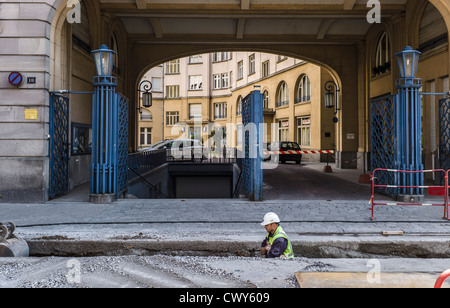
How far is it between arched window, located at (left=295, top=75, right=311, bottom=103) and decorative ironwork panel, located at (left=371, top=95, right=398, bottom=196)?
1842 cm

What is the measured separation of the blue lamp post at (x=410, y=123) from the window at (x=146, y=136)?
125 ft

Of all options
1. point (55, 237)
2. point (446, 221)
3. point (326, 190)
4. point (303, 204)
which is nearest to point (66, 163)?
point (55, 237)

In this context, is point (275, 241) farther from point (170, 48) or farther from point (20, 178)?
point (170, 48)

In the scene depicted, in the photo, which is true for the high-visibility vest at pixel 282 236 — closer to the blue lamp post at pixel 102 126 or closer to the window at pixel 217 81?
the blue lamp post at pixel 102 126

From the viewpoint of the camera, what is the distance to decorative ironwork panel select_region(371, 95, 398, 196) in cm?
977

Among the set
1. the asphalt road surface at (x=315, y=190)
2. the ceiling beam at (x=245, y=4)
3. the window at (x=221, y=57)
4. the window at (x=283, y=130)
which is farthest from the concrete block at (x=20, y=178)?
the window at (x=221, y=57)

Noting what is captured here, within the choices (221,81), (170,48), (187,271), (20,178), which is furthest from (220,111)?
(187,271)

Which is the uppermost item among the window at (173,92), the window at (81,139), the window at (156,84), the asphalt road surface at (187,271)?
the window at (156,84)

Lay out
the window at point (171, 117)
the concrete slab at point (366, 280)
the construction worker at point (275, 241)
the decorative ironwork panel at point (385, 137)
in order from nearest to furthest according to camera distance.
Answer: the concrete slab at point (366, 280)
the construction worker at point (275, 241)
the decorative ironwork panel at point (385, 137)
the window at point (171, 117)

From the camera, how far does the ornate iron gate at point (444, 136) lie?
34.6ft

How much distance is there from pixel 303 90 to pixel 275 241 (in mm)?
26729

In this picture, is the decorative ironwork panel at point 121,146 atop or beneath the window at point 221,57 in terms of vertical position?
beneath

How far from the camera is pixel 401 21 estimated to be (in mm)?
13719

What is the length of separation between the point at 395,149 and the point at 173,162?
43.8 ft
